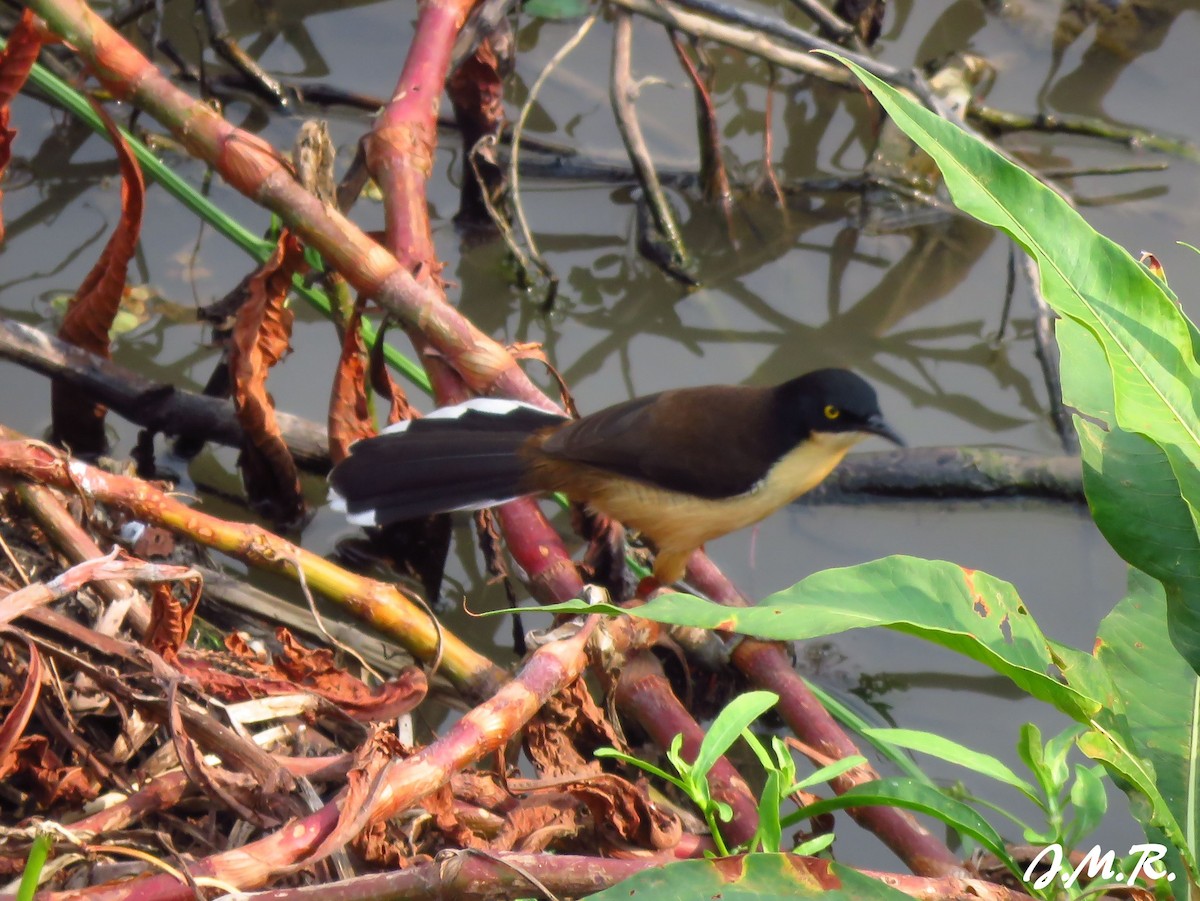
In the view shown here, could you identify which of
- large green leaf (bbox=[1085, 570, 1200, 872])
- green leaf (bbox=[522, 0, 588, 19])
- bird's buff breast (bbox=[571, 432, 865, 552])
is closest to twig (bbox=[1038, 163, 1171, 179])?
bird's buff breast (bbox=[571, 432, 865, 552])

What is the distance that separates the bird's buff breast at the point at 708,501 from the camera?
3.80 metres

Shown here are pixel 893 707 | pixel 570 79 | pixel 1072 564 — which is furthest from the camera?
pixel 570 79

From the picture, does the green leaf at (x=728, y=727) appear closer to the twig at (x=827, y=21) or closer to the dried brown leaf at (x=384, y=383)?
the dried brown leaf at (x=384, y=383)

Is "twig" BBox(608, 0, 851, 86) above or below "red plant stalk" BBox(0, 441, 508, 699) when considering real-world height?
above

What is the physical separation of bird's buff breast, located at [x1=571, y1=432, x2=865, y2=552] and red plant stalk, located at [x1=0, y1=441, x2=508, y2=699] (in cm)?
89

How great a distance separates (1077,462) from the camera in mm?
4207

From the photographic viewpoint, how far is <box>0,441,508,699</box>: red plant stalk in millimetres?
2949

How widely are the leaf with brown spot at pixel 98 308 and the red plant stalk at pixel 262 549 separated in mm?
891

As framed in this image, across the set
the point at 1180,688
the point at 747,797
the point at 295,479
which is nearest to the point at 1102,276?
the point at 1180,688

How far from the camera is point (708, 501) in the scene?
388 cm

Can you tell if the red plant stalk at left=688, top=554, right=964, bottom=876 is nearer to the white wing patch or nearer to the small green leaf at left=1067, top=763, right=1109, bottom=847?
the small green leaf at left=1067, top=763, right=1109, bottom=847

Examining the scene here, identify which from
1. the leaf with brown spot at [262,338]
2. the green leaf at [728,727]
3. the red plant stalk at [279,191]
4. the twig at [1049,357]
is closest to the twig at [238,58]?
the red plant stalk at [279,191]

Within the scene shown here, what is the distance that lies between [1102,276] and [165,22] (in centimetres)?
536

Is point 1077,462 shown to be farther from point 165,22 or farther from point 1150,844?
point 165,22
